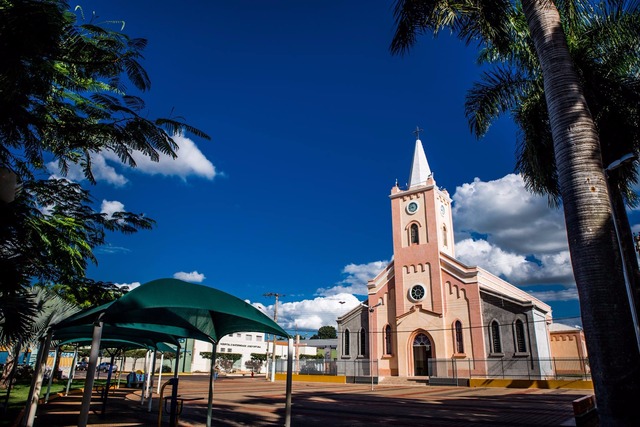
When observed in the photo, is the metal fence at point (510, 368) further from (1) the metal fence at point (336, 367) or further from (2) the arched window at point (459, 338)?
(2) the arched window at point (459, 338)

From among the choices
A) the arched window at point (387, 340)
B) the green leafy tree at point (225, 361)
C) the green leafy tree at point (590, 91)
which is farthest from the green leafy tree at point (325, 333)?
the green leafy tree at point (590, 91)

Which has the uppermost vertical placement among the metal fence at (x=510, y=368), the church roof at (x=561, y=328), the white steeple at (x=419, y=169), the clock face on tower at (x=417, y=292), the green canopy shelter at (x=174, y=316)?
the white steeple at (x=419, y=169)

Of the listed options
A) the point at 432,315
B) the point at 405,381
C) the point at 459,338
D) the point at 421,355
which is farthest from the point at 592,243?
the point at 421,355

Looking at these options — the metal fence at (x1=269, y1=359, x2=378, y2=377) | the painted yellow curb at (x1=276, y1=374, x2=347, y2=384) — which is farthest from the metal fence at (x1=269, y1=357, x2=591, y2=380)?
the painted yellow curb at (x1=276, y1=374, x2=347, y2=384)

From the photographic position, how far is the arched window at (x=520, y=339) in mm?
30453

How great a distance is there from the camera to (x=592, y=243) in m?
6.00

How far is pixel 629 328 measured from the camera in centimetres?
561

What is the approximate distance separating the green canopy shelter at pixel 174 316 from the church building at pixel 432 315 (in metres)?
25.1

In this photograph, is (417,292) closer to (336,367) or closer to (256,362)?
(336,367)

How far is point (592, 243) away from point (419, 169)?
35664mm

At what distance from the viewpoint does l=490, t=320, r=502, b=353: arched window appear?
3154 centimetres

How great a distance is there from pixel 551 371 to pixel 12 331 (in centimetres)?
3388

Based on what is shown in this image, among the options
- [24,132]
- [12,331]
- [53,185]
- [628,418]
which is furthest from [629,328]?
[53,185]

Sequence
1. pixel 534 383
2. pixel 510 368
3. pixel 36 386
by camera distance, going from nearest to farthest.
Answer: pixel 36 386, pixel 534 383, pixel 510 368
